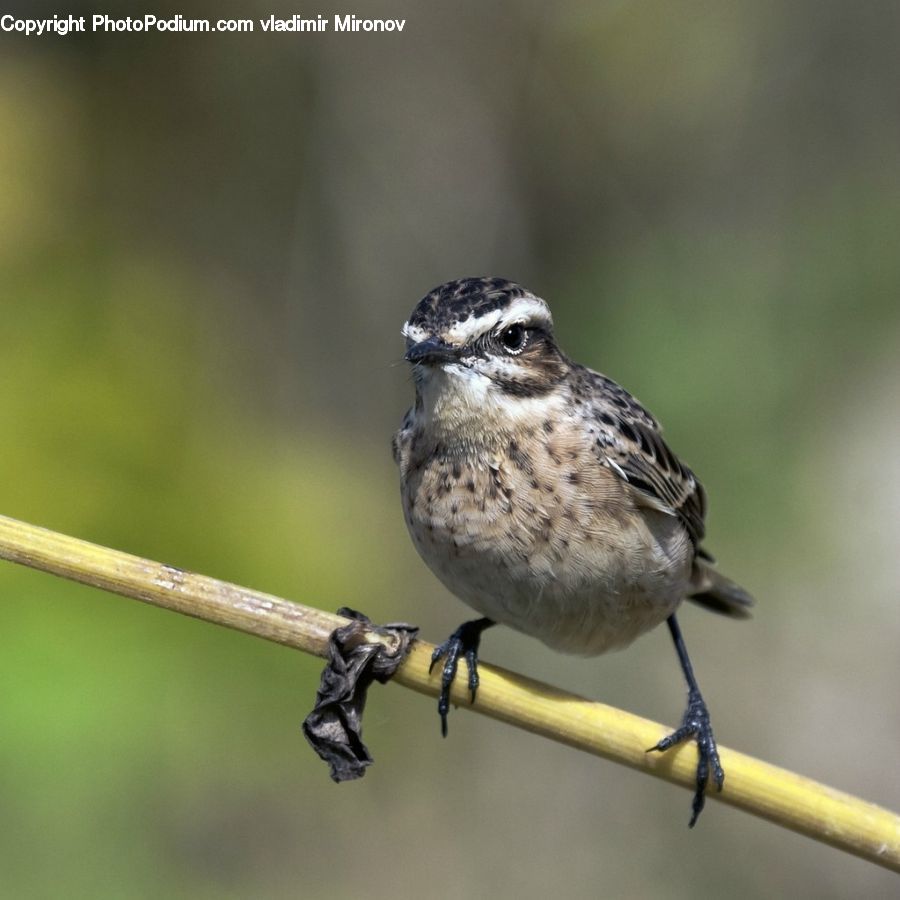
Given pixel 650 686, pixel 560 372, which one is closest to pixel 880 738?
pixel 650 686

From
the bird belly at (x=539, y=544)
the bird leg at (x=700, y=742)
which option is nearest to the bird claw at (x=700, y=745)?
the bird leg at (x=700, y=742)

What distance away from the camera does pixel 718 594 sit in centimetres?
515

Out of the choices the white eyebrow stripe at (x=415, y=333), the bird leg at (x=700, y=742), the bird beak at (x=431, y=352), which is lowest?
the bird leg at (x=700, y=742)

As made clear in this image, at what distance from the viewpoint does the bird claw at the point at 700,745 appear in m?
3.46

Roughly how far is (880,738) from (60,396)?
4.44 meters

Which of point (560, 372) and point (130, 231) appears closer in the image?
point (560, 372)

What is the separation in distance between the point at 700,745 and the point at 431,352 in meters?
1.43

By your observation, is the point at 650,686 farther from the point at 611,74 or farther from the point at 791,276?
the point at 611,74

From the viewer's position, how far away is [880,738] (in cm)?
659

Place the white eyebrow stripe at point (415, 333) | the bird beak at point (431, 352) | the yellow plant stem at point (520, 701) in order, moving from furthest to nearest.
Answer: the white eyebrow stripe at point (415, 333) < the bird beak at point (431, 352) < the yellow plant stem at point (520, 701)

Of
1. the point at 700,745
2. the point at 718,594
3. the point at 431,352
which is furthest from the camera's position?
the point at 718,594

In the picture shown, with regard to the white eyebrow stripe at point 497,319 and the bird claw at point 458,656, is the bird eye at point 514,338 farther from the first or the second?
the bird claw at point 458,656

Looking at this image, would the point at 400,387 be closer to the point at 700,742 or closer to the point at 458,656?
the point at 458,656

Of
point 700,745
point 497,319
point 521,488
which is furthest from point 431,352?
point 700,745
